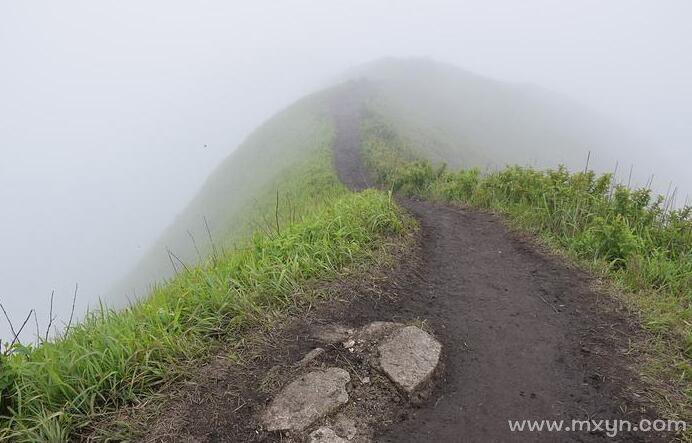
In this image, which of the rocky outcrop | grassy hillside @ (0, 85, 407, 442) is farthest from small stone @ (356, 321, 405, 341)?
grassy hillside @ (0, 85, 407, 442)

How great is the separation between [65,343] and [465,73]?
73.0 metres

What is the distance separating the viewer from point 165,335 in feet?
12.7

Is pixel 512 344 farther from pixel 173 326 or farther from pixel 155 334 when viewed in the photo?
pixel 155 334

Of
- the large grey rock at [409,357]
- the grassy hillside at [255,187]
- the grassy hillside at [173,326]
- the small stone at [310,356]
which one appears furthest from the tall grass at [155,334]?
the grassy hillside at [255,187]

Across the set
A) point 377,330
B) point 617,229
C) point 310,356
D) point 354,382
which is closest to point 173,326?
point 310,356

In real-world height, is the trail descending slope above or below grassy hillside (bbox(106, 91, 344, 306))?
above

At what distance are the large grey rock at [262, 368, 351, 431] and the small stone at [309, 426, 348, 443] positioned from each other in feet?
0.36

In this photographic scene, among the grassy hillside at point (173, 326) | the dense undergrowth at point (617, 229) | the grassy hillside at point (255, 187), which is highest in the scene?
the grassy hillside at point (173, 326)

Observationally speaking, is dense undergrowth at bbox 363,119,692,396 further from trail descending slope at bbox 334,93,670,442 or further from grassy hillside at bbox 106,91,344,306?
grassy hillside at bbox 106,91,344,306

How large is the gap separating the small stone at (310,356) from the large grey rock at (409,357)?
661 millimetres

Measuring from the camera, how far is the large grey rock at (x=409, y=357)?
3.80m

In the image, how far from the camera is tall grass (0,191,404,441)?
3.22 m

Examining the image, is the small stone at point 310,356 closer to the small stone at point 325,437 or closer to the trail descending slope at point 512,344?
the small stone at point 325,437

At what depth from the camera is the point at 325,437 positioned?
3.21 metres
